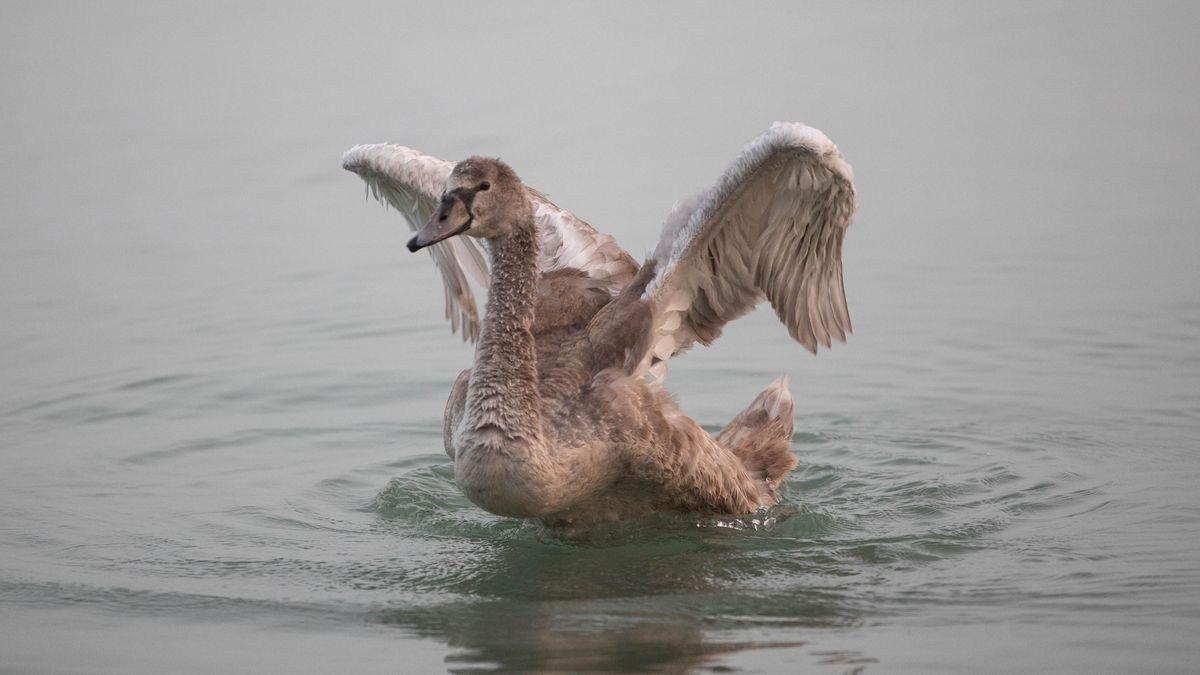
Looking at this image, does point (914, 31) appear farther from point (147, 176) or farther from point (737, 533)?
point (737, 533)

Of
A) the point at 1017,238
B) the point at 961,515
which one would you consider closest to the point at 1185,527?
the point at 961,515

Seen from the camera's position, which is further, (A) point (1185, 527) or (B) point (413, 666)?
(A) point (1185, 527)

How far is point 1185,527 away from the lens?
812 cm

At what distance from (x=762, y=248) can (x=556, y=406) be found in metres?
1.39

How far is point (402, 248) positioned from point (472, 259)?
11.3 ft

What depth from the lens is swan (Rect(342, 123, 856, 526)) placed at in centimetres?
768

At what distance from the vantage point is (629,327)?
8.36 m

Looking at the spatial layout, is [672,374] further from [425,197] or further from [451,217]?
[451,217]

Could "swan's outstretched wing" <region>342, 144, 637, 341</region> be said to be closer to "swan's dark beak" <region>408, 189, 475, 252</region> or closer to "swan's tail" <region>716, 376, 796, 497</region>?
"swan's tail" <region>716, 376, 796, 497</region>

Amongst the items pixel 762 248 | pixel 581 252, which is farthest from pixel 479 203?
pixel 581 252

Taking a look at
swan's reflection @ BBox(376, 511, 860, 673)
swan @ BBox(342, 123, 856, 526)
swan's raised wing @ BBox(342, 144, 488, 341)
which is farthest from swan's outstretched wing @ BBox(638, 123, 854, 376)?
swan's raised wing @ BBox(342, 144, 488, 341)

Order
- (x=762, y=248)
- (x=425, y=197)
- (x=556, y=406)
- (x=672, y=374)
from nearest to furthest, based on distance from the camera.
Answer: (x=556, y=406)
(x=762, y=248)
(x=425, y=197)
(x=672, y=374)

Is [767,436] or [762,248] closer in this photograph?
[762,248]

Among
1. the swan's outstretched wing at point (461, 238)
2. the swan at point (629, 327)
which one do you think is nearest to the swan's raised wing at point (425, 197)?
the swan's outstretched wing at point (461, 238)
